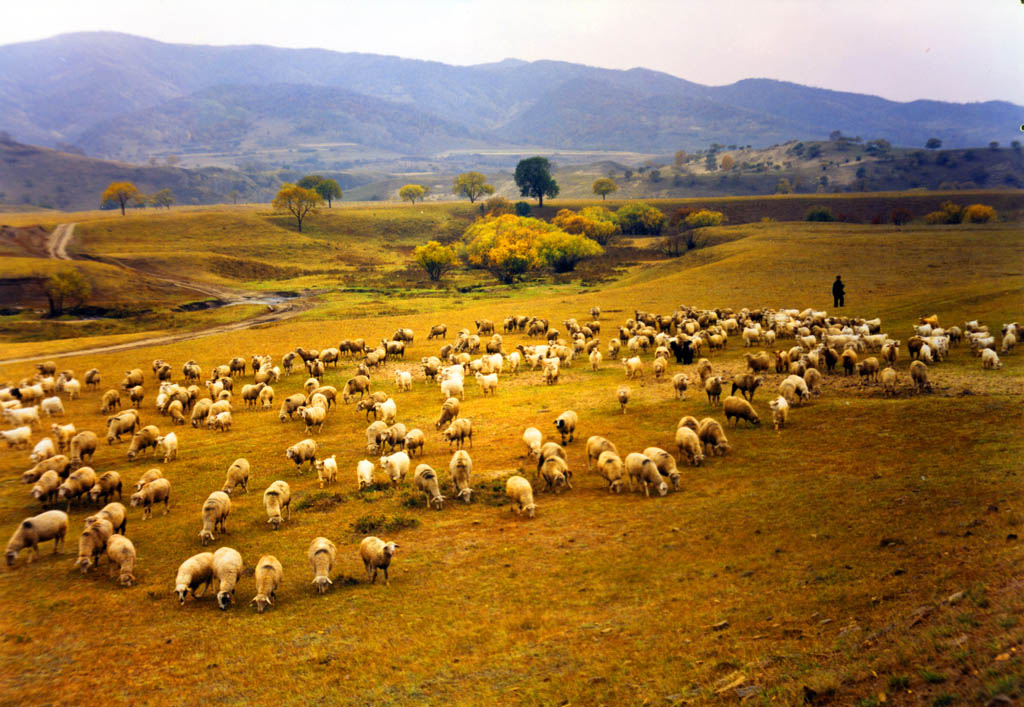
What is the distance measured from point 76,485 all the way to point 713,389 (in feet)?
70.6

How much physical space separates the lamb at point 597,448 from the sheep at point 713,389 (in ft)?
23.2

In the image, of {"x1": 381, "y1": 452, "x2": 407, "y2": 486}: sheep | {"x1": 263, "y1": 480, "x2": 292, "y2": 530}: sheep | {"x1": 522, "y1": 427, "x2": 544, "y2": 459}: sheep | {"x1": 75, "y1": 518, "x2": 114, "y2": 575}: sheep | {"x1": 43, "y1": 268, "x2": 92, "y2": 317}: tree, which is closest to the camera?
{"x1": 75, "y1": 518, "x2": 114, "y2": 575}: sheep

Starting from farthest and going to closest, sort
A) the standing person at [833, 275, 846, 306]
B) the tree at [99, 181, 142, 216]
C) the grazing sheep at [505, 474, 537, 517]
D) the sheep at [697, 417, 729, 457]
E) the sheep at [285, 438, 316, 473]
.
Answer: the tree at [99, 181, 142, 216]
the standing person at [833, 275, 846, 306]
the sheep at [285, 438, 316, 473]
the sheep at [697, 417, 729, 457]
the grazing sheep at [505, 474, 537, 517]

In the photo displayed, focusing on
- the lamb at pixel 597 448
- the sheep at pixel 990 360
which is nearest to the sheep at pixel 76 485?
the lamb at pixel 597 448

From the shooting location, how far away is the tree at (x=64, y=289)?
62938 mm

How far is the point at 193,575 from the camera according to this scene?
1252cm

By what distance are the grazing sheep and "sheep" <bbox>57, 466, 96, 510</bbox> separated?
41.1 ft

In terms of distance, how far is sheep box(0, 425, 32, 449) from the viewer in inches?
976

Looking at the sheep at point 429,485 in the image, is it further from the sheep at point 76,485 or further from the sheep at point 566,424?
the sheep at point 76,485

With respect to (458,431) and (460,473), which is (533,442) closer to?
(458,431)

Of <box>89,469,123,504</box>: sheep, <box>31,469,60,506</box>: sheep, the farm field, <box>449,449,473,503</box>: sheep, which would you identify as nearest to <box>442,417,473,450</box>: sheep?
the farm field

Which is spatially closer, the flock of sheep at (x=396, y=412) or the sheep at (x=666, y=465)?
the flock of sheep at (x=396, y=412)

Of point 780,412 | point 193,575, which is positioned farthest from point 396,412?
point 780,412

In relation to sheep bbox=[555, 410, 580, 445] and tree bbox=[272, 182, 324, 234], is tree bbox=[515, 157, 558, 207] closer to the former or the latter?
tree bbox=[272, 182, 324, 234]
